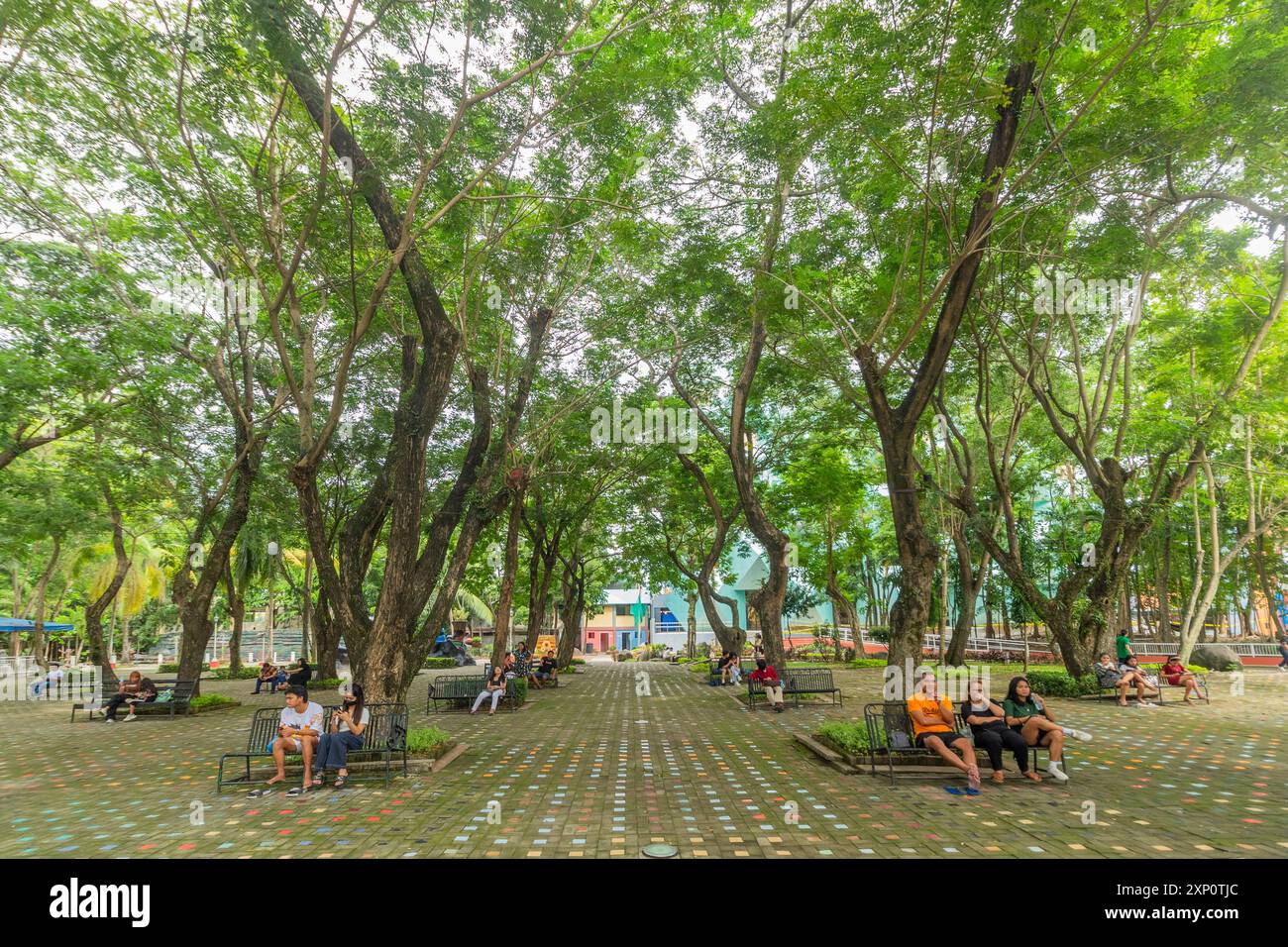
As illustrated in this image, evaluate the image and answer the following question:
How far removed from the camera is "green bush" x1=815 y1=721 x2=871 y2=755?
888cm

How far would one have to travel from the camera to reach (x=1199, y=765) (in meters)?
8.59

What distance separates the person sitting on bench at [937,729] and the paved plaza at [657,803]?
1.28 feet

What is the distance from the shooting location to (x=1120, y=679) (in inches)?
572

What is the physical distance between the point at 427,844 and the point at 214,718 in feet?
39.0

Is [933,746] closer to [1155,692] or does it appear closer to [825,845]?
[825,845]

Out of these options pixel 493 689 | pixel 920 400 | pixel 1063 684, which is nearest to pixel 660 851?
pixel 920 400

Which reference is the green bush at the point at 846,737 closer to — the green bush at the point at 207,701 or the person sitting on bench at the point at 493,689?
the person sitting on bench at the point at 493,689

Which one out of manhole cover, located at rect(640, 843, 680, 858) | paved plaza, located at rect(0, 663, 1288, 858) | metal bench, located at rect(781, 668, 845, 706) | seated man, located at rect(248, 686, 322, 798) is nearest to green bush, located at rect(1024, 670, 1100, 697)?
paved plaza, located at rect(0, 663, 1288, 858)

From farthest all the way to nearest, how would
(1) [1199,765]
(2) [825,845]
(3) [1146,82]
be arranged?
(3) [1146,82]
(1) [1199,765]
(2) [825,845]

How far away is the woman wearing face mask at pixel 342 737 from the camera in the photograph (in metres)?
7.98

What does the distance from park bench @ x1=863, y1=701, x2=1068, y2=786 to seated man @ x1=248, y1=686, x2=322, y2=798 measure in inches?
255

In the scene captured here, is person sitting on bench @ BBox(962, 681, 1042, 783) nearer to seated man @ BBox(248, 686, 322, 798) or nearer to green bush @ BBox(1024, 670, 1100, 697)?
seated man @ BBox(248, 686, 322, 798)

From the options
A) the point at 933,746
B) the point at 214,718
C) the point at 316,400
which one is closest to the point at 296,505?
the point at 316,400

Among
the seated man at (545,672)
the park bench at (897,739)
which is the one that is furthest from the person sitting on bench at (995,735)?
the seated man at (545,672)
